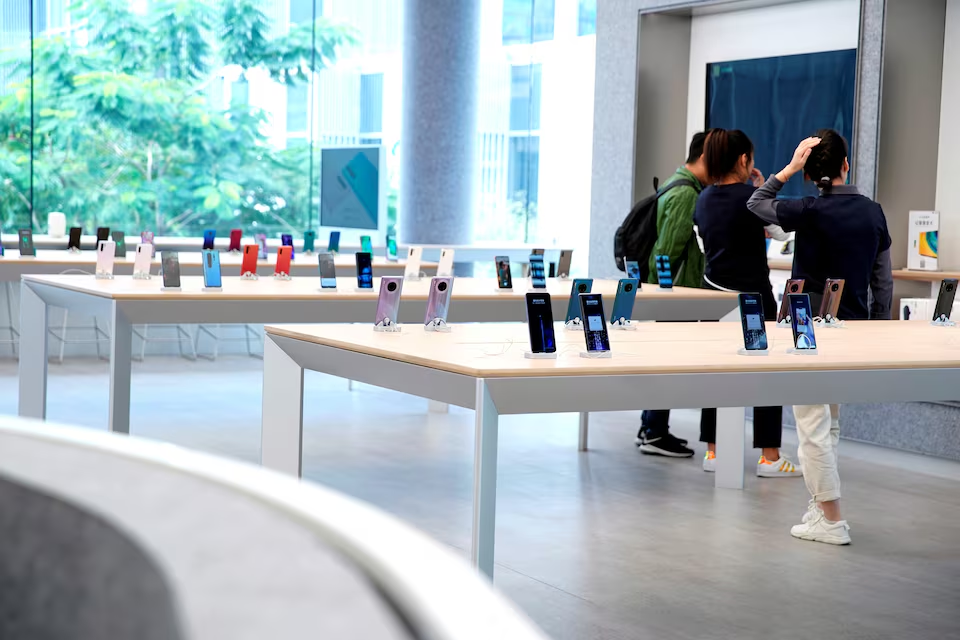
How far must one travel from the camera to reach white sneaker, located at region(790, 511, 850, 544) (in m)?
3.92

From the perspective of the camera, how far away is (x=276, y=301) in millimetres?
4312

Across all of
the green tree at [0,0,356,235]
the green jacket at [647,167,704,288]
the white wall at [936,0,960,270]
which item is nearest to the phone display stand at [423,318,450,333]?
the green jacket at [647,167,704,288]

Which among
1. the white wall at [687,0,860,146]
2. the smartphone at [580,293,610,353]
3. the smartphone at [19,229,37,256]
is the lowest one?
the smartphone at [580,293,610,353]

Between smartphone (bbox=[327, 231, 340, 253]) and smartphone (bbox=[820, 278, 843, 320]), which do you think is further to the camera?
smartphone (bbox=[327, 231, 340, 253])

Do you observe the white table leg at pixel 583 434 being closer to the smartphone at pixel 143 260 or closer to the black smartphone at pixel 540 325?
A: the smartphone at pixel 143 260

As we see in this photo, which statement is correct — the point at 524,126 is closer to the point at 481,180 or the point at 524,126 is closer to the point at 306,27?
the point at 481,180

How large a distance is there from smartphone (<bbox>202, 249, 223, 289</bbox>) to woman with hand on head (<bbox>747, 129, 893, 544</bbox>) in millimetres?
1921

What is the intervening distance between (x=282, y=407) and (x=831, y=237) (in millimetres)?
2007

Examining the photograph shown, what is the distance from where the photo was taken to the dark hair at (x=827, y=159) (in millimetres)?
4148

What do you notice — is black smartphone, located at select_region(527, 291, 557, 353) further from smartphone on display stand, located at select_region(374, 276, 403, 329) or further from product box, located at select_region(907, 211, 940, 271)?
product box, located at select_region(907, 211, 940, 271)

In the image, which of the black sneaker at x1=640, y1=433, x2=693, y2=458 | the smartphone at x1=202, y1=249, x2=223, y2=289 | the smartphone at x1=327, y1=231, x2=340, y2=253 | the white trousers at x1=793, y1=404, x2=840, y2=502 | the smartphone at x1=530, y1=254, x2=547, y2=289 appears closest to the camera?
the white trousers at x1=793, y1=404, x2=840, y2=502

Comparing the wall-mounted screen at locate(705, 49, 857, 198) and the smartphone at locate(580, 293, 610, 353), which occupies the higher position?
the wall-mounted screen at locate(705, 49, 857, 198)

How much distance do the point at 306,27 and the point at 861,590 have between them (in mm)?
7732

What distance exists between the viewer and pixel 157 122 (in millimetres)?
9758
